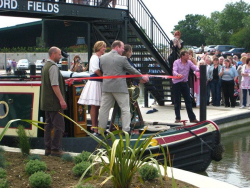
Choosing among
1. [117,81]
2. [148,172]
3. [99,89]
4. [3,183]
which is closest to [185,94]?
[99,89]

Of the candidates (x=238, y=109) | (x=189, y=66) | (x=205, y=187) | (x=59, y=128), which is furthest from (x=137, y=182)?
(x=238, y=109)

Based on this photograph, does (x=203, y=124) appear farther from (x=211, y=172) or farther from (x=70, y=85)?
(x=70, y=85)

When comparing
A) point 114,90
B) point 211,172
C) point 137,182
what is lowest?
point 211,172

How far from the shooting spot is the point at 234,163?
9414 mm

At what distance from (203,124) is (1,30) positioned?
5725cm

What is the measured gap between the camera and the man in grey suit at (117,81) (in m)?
7.99

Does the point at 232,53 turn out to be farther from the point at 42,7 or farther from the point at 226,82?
the point at 42,7

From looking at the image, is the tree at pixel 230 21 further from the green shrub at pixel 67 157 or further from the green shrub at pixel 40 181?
the green shrub at pixel 40 181

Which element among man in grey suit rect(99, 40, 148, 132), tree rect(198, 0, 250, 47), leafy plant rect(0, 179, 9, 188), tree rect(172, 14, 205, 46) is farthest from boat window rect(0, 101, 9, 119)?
tree rect(172, 14, 205, 46)

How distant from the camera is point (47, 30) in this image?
58.0m

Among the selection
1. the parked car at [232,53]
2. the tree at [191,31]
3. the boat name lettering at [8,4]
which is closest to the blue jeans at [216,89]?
the boat name lettering at [8,4]

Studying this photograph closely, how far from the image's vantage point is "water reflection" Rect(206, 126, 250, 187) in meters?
8.23

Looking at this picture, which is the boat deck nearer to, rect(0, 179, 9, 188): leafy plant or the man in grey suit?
the man in grey suit

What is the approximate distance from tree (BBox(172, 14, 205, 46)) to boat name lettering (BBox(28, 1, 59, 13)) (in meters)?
116
